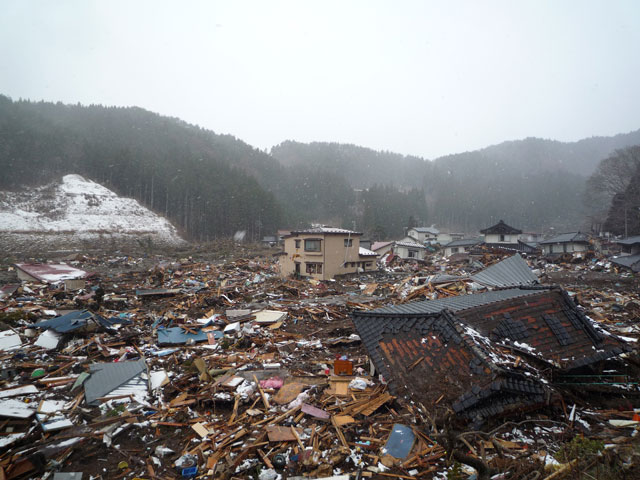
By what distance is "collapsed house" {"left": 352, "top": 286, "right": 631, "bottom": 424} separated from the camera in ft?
15.1

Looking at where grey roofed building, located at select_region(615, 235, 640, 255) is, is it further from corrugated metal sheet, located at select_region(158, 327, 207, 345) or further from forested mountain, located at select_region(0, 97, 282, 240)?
forested mountain, located at select_region(0, 97, 282, 240)

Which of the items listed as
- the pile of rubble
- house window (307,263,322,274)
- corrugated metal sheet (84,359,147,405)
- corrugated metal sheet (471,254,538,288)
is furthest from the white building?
corrugated metal sheet (84,359,147,405)

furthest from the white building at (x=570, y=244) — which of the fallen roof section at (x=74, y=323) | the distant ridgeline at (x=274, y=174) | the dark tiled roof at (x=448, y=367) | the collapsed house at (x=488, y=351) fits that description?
the fallen roof section at (x=74, y=323)

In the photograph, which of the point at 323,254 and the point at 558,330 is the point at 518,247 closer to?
the point at 323,254

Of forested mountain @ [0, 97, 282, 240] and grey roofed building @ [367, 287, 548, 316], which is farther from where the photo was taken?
forested mountain @ [0, 97, 282, 240]

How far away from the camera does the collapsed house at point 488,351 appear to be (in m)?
4.59

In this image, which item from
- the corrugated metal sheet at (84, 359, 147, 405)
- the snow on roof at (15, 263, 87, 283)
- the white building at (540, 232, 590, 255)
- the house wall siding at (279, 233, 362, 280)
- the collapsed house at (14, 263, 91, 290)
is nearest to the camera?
the corrugated metal sheet at (84, 359, 147, 405)

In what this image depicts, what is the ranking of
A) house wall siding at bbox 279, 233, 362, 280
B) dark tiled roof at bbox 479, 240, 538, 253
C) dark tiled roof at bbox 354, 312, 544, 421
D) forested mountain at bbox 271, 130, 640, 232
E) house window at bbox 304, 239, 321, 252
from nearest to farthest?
dark tiled roof at bbox 354, 312, 544, 421
house wall siding at bbox 279, 233, 362, 280
house window at bbox 304, 239, 321, 252
dark tiled roof at bbox 479, 240, 538, 253
forested mountain at bbox 271, 130, 640, 232

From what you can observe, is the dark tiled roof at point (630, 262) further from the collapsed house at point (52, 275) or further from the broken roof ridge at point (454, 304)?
the collapsed house at point (52, 275)

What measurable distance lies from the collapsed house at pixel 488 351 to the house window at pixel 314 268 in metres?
17.4

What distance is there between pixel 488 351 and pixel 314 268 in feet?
66.7

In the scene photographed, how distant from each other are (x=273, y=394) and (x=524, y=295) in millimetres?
6476

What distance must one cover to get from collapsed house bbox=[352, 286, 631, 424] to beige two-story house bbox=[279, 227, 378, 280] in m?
17.1

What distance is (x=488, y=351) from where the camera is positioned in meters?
5.06
